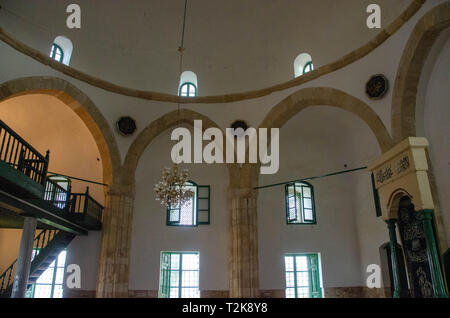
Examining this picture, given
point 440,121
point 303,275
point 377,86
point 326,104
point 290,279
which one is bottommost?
point 290,279

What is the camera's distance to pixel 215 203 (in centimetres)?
1241

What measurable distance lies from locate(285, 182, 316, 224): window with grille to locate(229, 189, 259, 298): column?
164cm

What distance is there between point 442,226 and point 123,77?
10.1 meters

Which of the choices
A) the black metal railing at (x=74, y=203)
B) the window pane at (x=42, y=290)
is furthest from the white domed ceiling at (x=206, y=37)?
the window pane at (x=42, y=290)

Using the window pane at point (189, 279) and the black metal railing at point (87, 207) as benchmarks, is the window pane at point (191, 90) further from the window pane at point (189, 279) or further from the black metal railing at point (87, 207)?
the window pane at point (189, 279)

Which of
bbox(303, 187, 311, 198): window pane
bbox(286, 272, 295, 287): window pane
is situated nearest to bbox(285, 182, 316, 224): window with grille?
bbox(303, 187, 311, 198): window pane

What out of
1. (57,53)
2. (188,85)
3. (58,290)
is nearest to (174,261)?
(58,290)

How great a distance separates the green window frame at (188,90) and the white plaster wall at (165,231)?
1545 mm

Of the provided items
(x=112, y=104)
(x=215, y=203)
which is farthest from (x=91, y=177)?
(x=215, y=203)

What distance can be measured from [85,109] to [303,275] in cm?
899

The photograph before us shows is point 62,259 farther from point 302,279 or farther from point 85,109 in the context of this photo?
point 302,279

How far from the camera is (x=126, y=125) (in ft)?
37.6

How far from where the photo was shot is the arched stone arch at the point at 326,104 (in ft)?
29.6

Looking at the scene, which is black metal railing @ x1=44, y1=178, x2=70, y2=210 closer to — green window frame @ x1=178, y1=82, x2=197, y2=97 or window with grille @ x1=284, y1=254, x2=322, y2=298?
green window frame @ x1=178, y1=82, x2=197, y2=97
